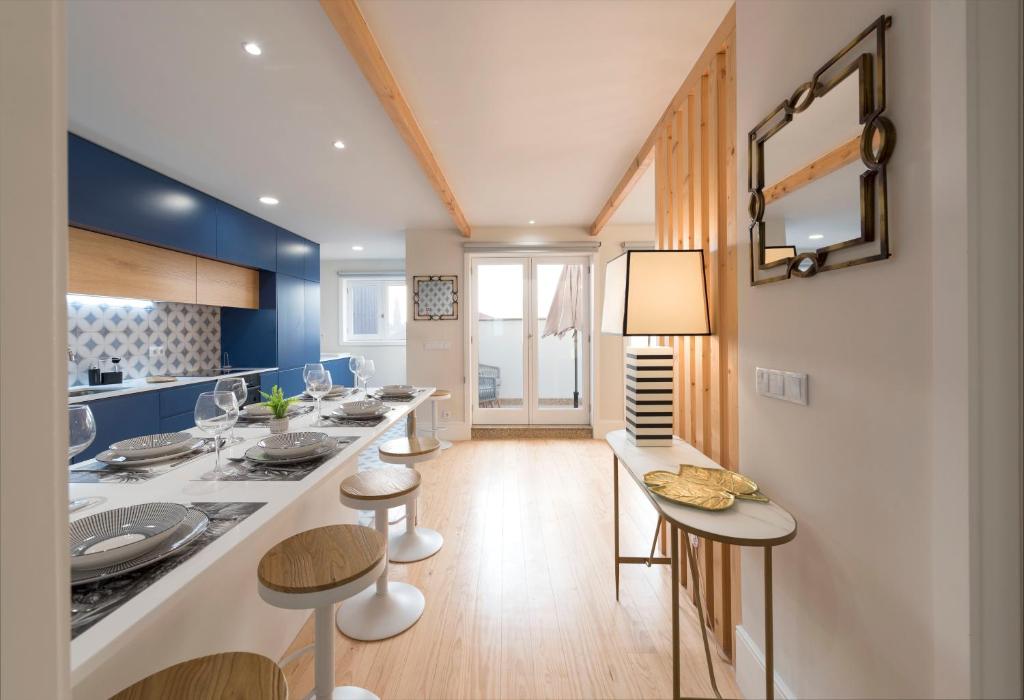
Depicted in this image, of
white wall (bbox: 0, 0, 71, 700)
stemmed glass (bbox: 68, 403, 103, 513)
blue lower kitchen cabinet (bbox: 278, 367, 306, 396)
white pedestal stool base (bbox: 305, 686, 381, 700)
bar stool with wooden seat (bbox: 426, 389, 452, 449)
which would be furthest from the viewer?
blue lower kitchen cabinet (bbox: 278, 367, 306, 396)

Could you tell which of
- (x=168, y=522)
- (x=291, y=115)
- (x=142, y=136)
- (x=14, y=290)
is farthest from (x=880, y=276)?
(x=142, y=136)

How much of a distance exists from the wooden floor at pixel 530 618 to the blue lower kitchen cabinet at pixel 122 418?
6.75 feet

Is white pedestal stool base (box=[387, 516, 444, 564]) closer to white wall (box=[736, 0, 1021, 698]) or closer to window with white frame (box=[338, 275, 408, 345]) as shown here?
white wall (box=[736, 0, 1021, 698])

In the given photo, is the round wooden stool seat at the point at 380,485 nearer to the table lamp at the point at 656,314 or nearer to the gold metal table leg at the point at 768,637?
the table lamp at the point at 656,314

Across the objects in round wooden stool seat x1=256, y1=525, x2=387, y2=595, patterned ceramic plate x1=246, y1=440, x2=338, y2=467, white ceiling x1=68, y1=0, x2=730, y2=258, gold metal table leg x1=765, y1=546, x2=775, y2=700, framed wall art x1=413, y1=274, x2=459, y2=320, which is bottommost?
gold metal table leg x1=765, y1=546, x2=775, y2=700

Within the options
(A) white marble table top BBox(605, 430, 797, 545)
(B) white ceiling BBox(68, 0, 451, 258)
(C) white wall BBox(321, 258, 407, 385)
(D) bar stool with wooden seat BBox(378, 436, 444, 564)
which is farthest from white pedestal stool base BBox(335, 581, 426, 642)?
(C) white wall BBox(321, 258, 407, 385)

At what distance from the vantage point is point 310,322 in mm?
5324

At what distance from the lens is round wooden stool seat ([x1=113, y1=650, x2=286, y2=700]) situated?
2.51 ft

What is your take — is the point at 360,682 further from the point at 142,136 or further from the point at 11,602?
the point at 142,136

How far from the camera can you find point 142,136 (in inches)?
102

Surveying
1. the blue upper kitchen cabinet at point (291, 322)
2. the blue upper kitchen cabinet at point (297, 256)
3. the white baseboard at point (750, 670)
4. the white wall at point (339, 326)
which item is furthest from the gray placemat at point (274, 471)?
the white wall at point (339, 326)

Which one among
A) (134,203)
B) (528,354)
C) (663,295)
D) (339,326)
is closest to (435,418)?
(528,354)

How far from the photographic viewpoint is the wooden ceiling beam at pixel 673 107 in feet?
5.44

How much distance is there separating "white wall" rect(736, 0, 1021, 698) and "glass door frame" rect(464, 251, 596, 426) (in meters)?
3.67
